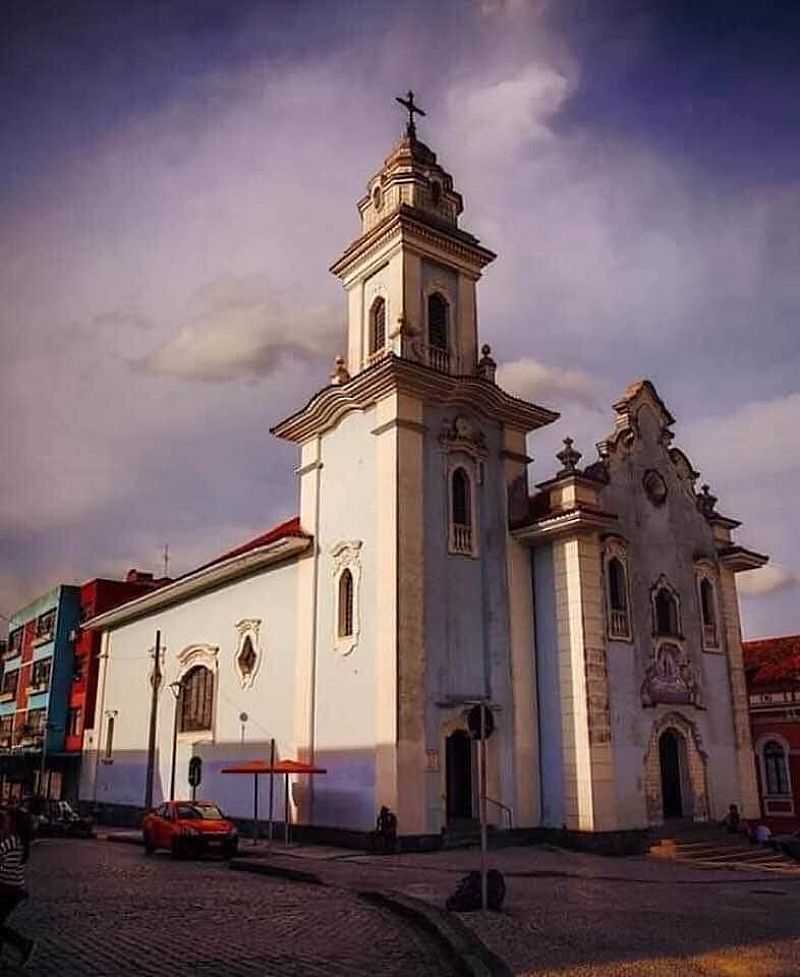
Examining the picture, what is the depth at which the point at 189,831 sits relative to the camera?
2036 centimetres

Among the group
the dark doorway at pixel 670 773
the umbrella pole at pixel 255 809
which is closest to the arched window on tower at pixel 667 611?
the dark doorway at pixel 670 773

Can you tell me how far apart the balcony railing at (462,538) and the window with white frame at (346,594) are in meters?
2.45

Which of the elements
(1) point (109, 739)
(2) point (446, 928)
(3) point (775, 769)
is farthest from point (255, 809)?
(3) point (775, 769)

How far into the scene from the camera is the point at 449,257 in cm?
2708

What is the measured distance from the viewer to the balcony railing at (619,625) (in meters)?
24.1

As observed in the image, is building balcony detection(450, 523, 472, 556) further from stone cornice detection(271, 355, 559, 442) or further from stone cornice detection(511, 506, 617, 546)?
stone cornice detection(271, 355, 559, 442)

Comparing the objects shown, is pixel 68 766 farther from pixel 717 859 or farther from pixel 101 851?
pixel 717 859

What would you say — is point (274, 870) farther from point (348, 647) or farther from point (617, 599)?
point (617, 599)

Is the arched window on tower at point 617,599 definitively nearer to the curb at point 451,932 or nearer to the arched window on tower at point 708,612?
the arched window on tower at point 708,612

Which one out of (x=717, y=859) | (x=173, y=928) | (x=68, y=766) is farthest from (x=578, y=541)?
(x=68, y=766)

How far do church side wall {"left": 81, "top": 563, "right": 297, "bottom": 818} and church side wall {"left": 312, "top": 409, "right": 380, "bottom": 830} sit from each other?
1.89 meters

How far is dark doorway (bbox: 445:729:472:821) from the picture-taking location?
73.4ft

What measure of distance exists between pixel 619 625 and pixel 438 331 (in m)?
9.43

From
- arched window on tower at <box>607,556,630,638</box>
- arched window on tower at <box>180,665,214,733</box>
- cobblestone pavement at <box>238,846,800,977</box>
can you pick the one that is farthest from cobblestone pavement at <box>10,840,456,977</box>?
arched window on tower at <box>180,665,214,733</box>
